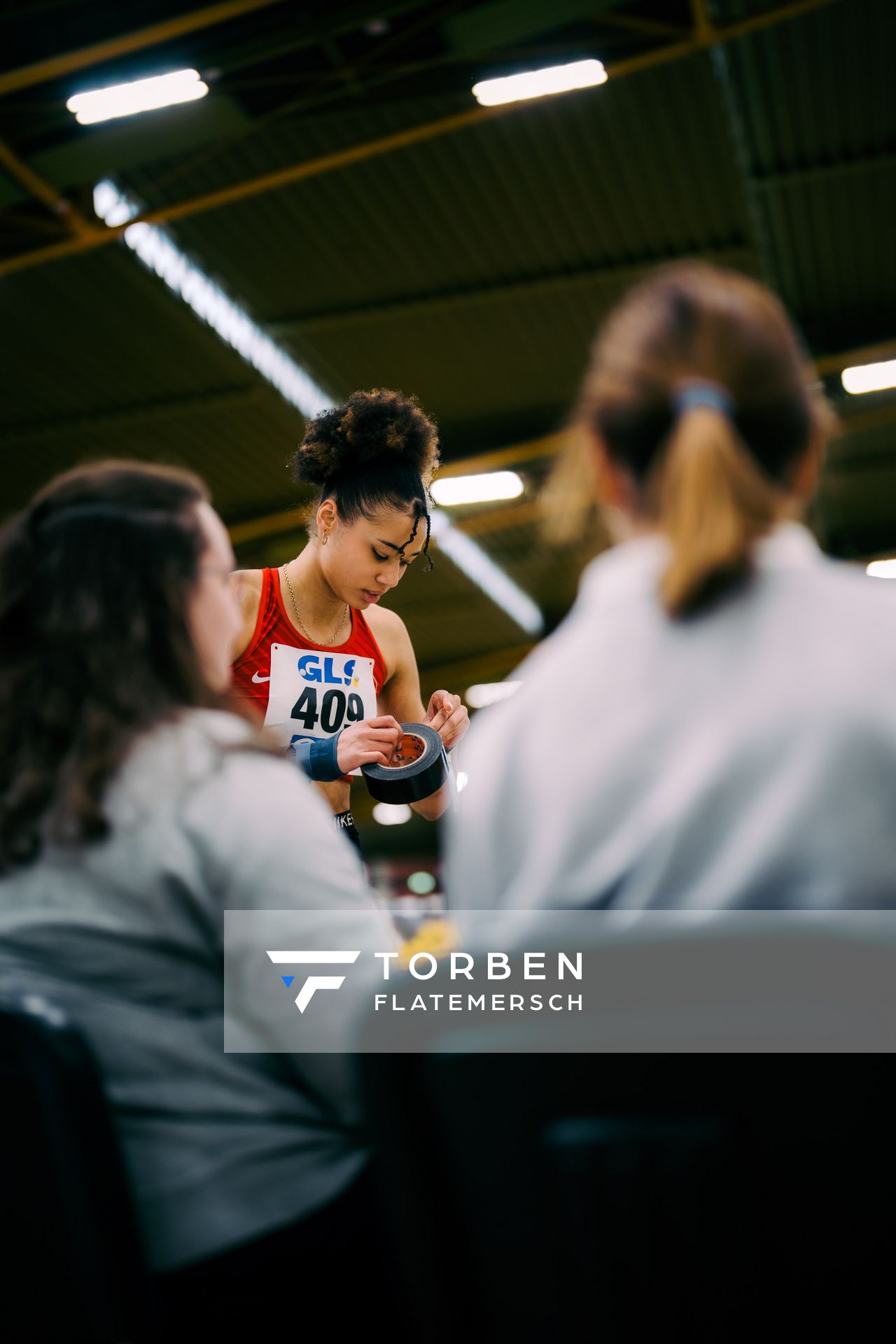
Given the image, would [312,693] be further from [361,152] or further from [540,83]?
[361,152]

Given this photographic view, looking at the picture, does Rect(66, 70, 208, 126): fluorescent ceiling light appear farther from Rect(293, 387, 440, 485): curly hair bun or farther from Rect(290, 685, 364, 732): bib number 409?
Rect(290, 685, 364, 732): bib number 409

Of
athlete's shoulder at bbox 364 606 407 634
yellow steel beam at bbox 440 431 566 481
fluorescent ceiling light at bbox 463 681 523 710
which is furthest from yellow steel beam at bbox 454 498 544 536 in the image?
athlete's shoulder at bbox 364 606 407 634

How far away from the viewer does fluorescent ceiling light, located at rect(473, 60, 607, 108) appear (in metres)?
5.58

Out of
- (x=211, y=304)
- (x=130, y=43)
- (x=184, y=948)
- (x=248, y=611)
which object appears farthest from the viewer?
(x=211, y=304)

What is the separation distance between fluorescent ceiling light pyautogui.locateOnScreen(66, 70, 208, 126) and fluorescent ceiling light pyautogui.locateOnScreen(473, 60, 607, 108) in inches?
53.5

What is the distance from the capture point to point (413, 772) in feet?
7.72

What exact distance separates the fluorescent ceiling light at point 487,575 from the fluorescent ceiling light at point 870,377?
3581 millimetres

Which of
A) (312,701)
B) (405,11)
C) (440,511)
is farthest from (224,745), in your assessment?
(440,511)

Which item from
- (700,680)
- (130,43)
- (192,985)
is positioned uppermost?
(130,43)

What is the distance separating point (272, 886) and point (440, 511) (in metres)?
10.1

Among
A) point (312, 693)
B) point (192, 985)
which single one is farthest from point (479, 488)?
point (192, 985)

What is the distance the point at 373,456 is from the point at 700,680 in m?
1.92

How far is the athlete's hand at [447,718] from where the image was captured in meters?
2.67

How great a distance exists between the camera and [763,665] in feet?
2.59
